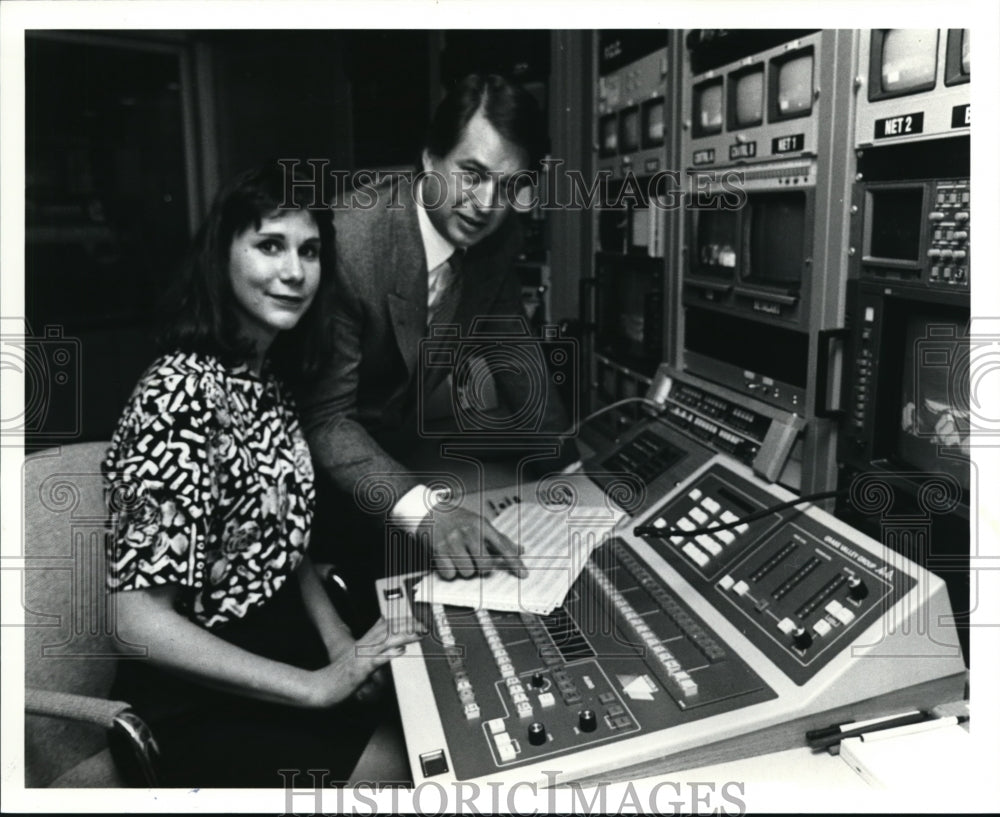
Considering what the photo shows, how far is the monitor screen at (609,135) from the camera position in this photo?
2047mm

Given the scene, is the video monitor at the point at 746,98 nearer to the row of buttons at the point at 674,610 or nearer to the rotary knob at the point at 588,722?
the row of buttons at the point at 674,610

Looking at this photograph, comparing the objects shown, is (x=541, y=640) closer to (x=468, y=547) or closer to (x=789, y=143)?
(x=468, y=547)

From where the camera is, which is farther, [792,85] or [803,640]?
[792,85]

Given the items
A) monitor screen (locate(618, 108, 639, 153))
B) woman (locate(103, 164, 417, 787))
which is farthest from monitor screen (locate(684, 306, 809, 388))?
woman (locate(103, 164, 417, 787))

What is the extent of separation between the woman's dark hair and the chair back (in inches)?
10.4

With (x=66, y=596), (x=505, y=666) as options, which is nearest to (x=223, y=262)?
(x=66, y=596)

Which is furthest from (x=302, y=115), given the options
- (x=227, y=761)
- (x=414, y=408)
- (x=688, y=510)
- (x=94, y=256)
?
(x=227, y=761)

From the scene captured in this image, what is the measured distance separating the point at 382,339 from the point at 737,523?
0.78m

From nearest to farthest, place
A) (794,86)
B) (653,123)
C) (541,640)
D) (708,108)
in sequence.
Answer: (541,640), (794,86), (708,108), (653,123)

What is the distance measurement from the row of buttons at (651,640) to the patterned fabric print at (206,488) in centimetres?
59

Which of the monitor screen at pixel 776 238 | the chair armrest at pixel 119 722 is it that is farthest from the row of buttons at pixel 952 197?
the chair armrest at pixel 119 722

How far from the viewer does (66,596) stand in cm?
146

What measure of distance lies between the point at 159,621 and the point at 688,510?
3.27ft

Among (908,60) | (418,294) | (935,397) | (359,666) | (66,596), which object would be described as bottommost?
(359,666)
